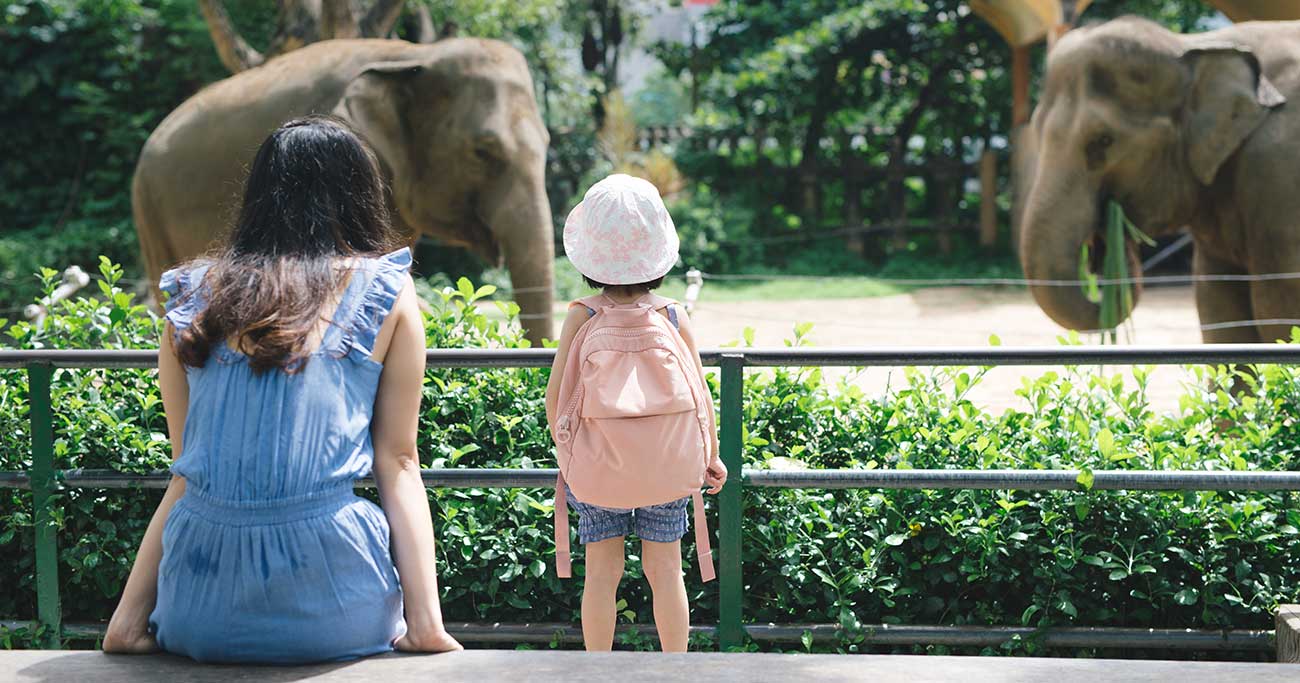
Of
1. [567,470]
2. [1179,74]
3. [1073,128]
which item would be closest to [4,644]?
[567,470]

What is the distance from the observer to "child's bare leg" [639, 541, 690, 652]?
3.23 meters

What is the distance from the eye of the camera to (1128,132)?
725 centimetres

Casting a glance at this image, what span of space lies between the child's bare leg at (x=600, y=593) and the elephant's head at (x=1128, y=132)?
4577 mm

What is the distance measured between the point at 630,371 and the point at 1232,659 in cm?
186

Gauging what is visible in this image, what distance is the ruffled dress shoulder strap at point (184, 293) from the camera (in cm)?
228

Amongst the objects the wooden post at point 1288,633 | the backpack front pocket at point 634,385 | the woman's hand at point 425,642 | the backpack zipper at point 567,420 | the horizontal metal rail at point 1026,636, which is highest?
the backpack front pocket at point 634,385

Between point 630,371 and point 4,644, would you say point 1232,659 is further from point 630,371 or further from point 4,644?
point 4,644

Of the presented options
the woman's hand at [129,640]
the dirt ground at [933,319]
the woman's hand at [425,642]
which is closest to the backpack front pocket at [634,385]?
the woman's hand at [425,642]

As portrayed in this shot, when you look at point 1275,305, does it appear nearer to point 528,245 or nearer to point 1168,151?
point 1168,151

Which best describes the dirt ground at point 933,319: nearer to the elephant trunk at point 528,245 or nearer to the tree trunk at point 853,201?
the elephant trunk at point 528,245

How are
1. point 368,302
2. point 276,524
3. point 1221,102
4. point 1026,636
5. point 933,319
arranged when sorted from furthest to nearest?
point 933,319 < point 1221,102 < point 1026,636 < point 368,302 < point 276,524

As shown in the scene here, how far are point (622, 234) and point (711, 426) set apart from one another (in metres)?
0.50

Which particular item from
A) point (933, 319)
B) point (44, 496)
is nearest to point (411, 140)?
point (44, 496)

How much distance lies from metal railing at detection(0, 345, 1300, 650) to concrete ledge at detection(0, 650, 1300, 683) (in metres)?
1.15
